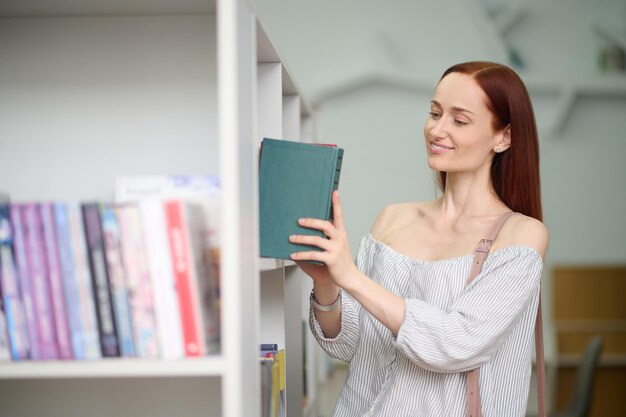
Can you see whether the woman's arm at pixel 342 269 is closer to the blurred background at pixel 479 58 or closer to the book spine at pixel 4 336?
the book spine at pixel 4 336

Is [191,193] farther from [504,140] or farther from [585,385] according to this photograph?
[585,385]

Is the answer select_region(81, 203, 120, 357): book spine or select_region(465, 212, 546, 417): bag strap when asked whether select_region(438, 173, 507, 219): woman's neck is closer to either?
select_region(465, 212, 546, 417): bag strap

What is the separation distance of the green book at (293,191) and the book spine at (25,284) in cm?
40

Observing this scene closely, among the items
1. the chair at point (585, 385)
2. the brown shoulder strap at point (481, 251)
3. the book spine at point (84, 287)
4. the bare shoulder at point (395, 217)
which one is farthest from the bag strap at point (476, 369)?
the chair at point (585, 385)

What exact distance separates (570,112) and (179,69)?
4.22 meters

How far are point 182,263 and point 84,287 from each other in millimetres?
146

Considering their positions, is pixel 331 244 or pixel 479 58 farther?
pixel 479 58

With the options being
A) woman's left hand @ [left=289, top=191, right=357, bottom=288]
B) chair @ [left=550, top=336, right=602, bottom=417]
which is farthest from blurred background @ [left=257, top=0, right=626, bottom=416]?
woman's left hand @ [left=289, top=191, right=357, bottom=288]

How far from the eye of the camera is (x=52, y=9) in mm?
1480

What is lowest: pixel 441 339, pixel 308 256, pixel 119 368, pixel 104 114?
pixel 441 339

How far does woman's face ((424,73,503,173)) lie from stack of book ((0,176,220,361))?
33.5 inches

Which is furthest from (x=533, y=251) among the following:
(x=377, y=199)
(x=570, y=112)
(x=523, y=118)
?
(x=570, y=112)

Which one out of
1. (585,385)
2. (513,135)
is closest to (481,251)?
(513,135)

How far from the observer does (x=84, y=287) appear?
109 centimetres
